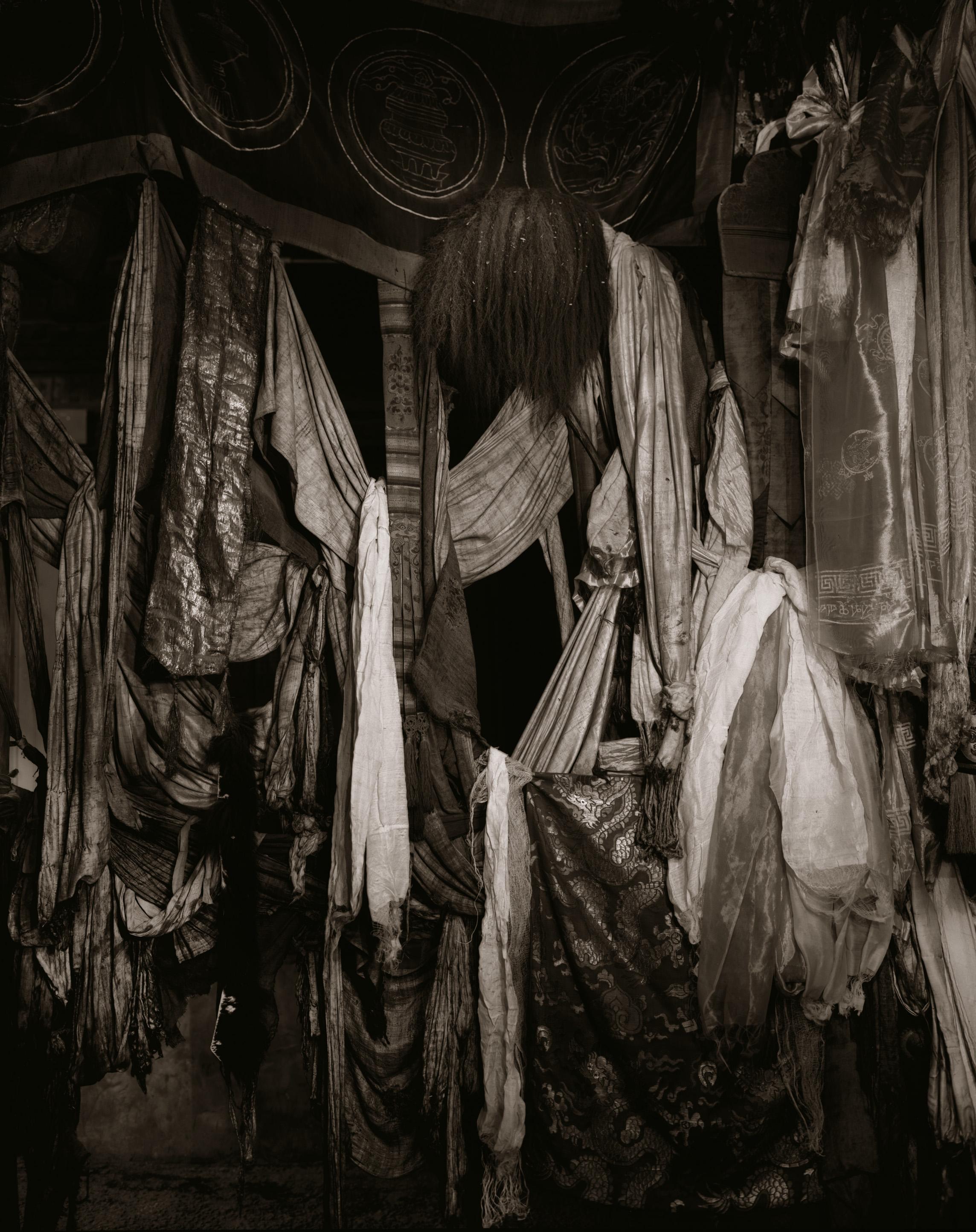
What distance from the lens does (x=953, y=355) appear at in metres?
3.12

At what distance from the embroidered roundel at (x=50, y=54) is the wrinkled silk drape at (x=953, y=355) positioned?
2581mm

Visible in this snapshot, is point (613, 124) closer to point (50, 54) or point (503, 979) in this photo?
point (50, 54)

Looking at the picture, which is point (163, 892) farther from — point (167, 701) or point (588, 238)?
point (588, 238)

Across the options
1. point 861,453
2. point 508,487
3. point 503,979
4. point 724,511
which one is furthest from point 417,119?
point 503,979

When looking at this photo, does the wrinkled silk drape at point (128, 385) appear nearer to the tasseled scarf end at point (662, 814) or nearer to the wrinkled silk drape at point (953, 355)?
the tasseled scarf end at point (662, 814)

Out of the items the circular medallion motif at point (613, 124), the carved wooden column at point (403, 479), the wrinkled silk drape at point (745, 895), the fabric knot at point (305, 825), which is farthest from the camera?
the circular medallion motif at point (613, 124)

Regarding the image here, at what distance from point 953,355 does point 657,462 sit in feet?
3.03

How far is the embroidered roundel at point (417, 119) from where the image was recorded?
3551 mm

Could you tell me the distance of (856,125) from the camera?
3.26 m

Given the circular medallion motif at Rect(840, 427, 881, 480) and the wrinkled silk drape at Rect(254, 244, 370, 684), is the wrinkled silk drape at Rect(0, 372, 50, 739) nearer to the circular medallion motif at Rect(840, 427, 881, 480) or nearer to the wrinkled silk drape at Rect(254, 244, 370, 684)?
the wrinkled silk drape at Rect(254, 244, 370, 684)

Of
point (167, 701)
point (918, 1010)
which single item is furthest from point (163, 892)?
point (918, 1010)

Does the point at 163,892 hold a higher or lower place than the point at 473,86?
lower

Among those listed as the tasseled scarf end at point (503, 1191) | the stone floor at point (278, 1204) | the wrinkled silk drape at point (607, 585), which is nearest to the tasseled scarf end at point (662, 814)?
the wrinkled silk drape at point (607, 585)

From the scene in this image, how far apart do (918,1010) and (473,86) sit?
341 cm
